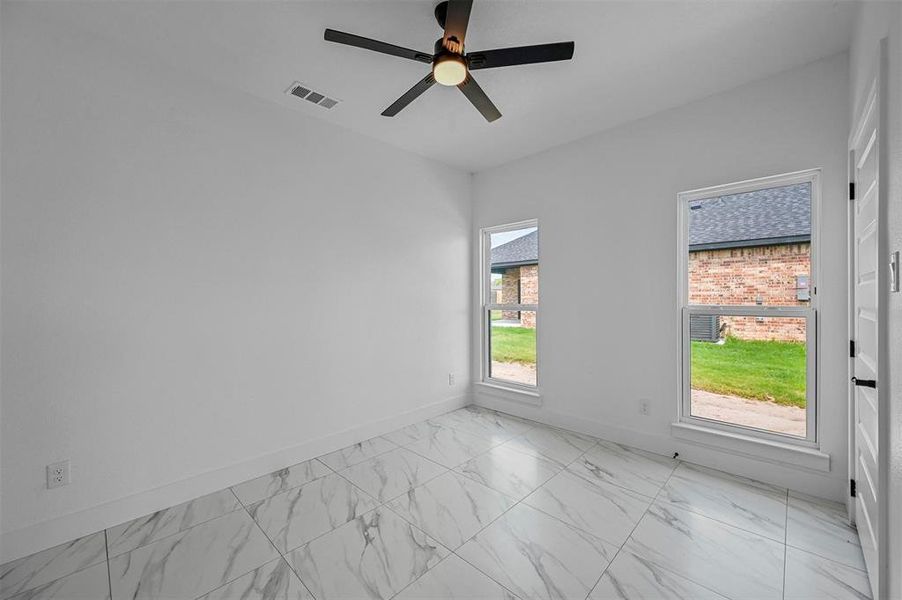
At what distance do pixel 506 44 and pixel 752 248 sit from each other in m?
2.26

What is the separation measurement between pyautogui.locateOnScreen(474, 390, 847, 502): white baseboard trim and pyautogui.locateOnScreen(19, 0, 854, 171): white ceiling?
269cm

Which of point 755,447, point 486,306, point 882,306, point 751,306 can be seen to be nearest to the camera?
point 882,306

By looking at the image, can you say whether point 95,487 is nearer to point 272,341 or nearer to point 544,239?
point 272,341

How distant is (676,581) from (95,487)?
314 centimetres

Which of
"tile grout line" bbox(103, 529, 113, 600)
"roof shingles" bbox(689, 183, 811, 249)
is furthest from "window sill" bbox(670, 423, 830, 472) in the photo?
"tile grout line" bbox(103, 529, 113, 600)

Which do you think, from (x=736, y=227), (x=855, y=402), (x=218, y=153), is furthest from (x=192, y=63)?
(x=855, y=402)

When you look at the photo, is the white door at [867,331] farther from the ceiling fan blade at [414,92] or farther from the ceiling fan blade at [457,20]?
the ceiling fan blade at [414,92]

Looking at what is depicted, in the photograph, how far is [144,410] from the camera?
2.30 m

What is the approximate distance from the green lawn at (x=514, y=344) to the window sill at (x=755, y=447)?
1.53 m

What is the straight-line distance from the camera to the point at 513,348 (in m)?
4.30

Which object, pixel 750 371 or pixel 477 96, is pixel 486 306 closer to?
pixel 750 371

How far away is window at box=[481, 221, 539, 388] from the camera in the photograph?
13.4 feet

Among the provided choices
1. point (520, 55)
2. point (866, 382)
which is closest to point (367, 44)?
point (520, 55)

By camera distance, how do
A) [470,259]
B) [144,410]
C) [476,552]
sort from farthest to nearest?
[470,259] < [144,410] < [476,552]
